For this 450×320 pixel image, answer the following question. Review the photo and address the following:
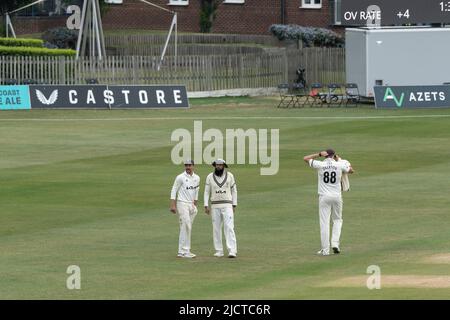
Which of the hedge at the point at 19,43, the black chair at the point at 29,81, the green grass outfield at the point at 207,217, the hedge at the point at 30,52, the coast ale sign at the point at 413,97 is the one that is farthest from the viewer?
the hedge at the point at 19,43

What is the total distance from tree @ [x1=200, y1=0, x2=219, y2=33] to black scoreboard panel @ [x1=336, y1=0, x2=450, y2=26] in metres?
22.0

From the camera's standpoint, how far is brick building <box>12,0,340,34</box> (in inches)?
3204

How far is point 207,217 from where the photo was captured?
31406mm

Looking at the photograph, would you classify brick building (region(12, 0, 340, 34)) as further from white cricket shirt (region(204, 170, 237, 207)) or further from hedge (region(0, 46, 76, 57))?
white cricket shirt (region(204, 170, 237, 207))

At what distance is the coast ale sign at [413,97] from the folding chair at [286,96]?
155 inches

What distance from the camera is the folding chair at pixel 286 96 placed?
58812 millimetres

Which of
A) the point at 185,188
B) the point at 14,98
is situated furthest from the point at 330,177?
the point at 14,98

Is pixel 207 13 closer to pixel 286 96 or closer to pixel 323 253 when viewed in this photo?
pixel 286 96

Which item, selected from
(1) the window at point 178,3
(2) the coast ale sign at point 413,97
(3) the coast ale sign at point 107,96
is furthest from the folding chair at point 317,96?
(1) the window at point 178,3

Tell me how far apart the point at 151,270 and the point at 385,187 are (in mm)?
13106

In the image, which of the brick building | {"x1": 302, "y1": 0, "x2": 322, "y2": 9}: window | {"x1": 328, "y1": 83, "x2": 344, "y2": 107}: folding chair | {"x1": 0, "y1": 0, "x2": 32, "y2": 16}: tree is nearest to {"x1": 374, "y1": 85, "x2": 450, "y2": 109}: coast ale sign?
{"x1": 328, "y1": 83, "x2": 344, "y2": 107}: folding chair

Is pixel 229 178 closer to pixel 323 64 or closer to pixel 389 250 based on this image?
pixel 389 250

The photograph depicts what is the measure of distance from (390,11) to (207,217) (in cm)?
3037

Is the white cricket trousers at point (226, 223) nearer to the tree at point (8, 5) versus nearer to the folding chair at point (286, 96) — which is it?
the folding chair at point (286, 96)
